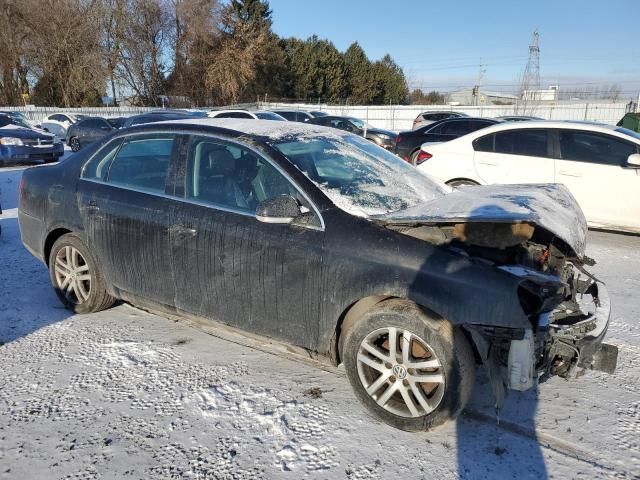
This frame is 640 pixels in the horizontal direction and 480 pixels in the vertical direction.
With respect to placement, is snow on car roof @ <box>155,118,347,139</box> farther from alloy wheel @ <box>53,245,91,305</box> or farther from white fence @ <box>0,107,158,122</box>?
white fence @ <box>0,107,158,122</box>

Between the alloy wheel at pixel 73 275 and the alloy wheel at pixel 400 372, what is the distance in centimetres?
254

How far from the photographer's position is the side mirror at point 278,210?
300 cm

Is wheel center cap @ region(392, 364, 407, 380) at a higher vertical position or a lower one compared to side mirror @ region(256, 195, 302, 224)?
lower

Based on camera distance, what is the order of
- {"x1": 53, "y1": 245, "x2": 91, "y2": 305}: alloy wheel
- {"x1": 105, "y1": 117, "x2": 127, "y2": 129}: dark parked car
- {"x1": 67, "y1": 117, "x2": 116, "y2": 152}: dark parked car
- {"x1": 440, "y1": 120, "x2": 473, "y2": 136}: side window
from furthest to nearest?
{"x1": 105, "y1": 117, "x2": 127, "y2": 129}: dark parked car, {"x1": 67, "y1": 117, "x2": 116, "y2": 152}: dark parked car, {"x1": 440, "y1": 120, "x2": 473, "y2": 136}: side window, {"x1": 53, "y1": 245, "x2": 91, "y2": 305}: alloy wheel

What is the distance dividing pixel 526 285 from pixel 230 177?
6.54 feet

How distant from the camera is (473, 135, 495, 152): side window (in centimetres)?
745

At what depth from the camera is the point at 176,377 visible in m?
3.36

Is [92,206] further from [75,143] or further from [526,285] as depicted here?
[75,143]

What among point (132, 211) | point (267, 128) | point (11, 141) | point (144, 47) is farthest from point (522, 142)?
point (144, 47)

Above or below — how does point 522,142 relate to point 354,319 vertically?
above

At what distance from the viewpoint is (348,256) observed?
9.50 feet

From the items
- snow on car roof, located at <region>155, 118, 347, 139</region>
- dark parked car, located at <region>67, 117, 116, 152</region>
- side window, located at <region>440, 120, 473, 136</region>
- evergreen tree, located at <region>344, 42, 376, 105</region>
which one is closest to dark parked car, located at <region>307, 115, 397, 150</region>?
side window, located at <region>440, 120, 473, 136</region>

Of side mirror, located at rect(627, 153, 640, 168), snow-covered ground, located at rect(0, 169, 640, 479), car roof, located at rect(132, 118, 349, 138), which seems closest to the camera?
snow-covered ground, located at rect(0, 169, 640, 479)

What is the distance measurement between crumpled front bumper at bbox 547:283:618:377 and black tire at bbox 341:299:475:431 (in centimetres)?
48
